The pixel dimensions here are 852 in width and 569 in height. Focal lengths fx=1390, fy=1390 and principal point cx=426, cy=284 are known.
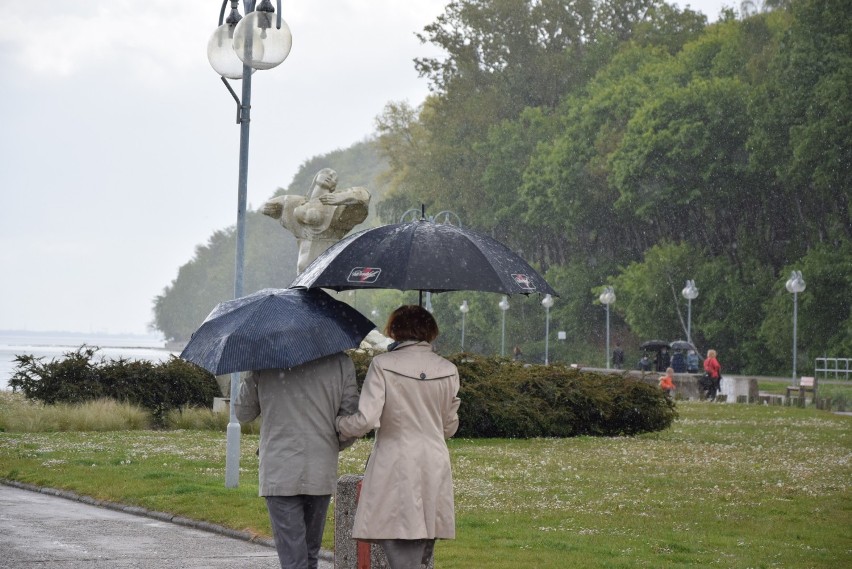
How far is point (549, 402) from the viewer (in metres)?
22.9

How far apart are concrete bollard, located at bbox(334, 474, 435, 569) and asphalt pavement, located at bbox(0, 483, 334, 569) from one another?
1447 mm

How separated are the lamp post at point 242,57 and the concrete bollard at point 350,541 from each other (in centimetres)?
488

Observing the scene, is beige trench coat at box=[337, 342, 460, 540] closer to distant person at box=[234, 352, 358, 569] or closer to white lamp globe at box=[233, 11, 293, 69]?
distant person at box=[234, 352, 358, 569]

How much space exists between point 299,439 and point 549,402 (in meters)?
15.9

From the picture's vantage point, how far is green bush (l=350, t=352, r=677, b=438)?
22.0 m

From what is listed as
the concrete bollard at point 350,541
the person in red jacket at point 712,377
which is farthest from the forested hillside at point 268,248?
the concrete bollard at point 350,541

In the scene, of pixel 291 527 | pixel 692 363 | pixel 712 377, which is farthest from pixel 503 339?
pixel 291 527

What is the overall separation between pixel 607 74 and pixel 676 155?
1196 cm

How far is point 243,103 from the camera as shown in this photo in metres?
14.3

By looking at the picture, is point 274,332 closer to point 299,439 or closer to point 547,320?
point 299,439

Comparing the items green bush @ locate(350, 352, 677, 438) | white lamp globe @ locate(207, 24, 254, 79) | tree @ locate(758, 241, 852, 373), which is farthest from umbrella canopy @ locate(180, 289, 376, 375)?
tree @ locate(758, 241, 852, 373)

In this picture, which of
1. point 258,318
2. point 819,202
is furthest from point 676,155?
point 258,318

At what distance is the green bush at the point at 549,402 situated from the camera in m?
22.0

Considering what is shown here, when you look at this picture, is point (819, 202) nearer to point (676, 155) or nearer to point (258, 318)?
point (676, 155)
